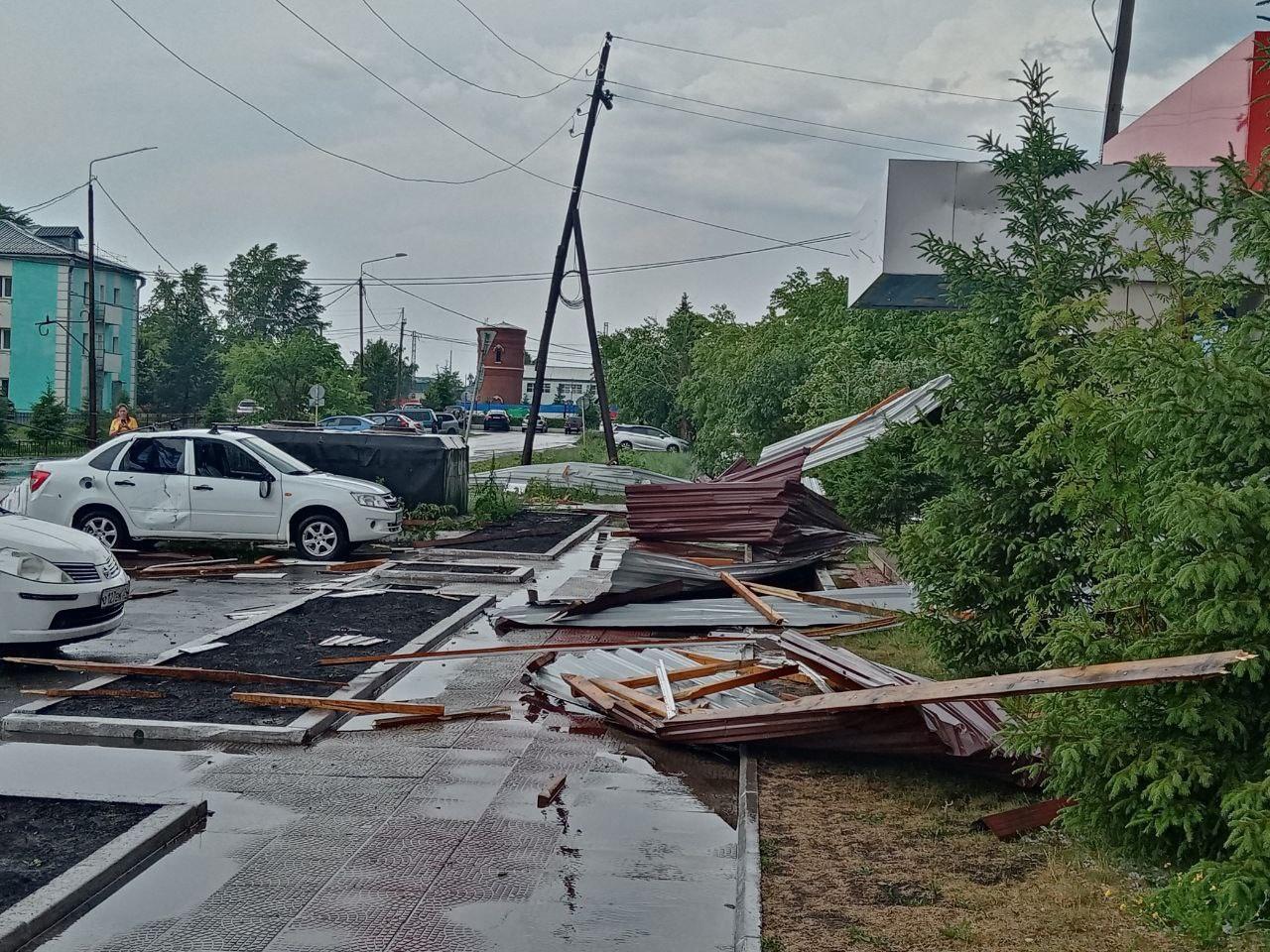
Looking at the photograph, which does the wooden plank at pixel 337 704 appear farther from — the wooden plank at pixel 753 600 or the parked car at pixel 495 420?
the parked car at pixel 495 420

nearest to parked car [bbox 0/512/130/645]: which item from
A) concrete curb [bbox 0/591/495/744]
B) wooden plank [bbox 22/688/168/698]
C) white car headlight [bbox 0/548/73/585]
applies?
white car headlight [bbox 0/548/73/585]

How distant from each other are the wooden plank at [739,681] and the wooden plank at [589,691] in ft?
1.60

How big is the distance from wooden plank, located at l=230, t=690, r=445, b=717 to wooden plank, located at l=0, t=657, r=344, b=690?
47 centimetres

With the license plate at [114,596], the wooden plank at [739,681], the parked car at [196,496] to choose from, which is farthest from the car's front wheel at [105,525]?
the wooden plank at [739,681]

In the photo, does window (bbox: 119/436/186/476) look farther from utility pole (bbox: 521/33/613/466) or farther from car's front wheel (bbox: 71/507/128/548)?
utility pole (bbox: 521/33/613/466)

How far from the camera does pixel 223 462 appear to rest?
17812 mm

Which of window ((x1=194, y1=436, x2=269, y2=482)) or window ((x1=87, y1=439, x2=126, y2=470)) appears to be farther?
window ((x1=194, y1=436, x2=269, y2=482))

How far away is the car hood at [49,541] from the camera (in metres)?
9.91

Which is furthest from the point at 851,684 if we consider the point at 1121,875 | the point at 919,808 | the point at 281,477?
the point at 281,477

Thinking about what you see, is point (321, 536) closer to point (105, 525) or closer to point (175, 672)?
point (105, 525)

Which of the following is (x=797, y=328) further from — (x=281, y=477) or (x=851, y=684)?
(x=851, y=684)

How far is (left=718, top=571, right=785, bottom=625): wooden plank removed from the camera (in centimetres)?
1256

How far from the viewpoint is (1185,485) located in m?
4.68

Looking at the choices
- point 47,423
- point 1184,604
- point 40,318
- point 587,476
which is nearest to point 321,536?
point 1184,604
